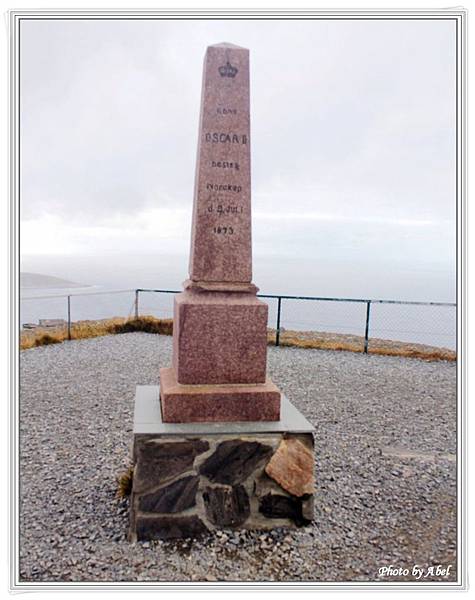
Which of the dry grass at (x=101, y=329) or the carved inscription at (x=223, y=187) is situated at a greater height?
the carved inscription at (x=223, y=187)

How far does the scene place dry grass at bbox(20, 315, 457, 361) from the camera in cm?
1052

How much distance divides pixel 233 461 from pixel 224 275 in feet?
4.65

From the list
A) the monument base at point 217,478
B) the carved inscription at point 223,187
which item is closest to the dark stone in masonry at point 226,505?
the monument base at point 217,478

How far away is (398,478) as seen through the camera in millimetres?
4180

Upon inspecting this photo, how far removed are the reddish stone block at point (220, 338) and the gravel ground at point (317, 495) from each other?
3.80 feet

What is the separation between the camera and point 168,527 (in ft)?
10.4

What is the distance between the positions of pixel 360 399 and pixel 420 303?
4.10m

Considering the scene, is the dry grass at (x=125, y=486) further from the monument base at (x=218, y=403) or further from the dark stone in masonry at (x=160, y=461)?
the monument base at (x=218, y=403)

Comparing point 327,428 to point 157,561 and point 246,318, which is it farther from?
point 157,561

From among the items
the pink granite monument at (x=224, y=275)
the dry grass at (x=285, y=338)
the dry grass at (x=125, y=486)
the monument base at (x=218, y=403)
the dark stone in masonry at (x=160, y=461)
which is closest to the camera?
the dark stone in masonry at (x=160, y=461)

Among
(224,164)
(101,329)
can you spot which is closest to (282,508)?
(224,164)

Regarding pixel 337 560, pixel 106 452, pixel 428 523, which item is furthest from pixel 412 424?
pixel 106 452

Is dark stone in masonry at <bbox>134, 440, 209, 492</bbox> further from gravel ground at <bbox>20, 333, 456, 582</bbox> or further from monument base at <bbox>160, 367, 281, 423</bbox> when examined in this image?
gravel ground at <bbox>20, 333, 456, 582</bbox>

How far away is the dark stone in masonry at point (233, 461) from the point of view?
10.6 ft
